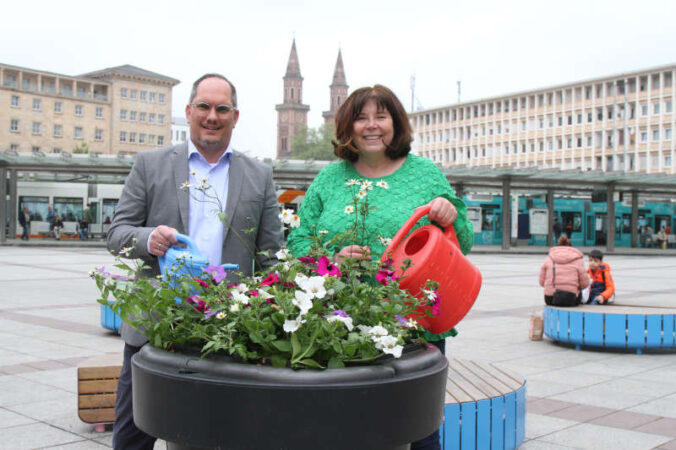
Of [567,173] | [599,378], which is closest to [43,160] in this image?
[567,173]

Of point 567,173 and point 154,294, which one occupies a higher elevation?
point 567,173

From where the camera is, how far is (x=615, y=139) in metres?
90.8

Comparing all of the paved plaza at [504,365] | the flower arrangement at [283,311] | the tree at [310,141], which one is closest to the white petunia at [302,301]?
the flower arrangement at [283,311]

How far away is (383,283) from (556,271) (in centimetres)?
766

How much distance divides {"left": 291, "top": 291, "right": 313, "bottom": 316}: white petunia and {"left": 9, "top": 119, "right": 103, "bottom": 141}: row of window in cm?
9733

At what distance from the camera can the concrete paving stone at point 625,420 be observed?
194 inches

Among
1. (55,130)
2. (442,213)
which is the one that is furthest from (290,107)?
(442,213)

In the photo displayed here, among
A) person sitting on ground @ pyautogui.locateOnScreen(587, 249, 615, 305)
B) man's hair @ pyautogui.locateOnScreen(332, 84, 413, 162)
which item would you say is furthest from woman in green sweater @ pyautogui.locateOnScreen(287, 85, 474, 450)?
person sitting on ground @ pyautogui.locateOnScreen(587, 249, 615, 305)

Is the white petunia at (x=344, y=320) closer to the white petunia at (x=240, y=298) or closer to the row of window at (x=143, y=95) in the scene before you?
the white petunia at (x=240, y=298)

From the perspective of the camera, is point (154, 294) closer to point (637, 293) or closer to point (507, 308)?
point (507, 308)

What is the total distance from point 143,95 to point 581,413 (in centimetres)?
10549

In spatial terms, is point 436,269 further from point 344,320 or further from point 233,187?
point 233,187

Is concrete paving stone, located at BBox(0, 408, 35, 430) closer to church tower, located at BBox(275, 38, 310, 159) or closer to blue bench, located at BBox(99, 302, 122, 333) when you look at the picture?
blue bench, located at BBox(99, 302, 122, 333)

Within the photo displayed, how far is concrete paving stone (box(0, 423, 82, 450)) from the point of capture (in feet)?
14.0
